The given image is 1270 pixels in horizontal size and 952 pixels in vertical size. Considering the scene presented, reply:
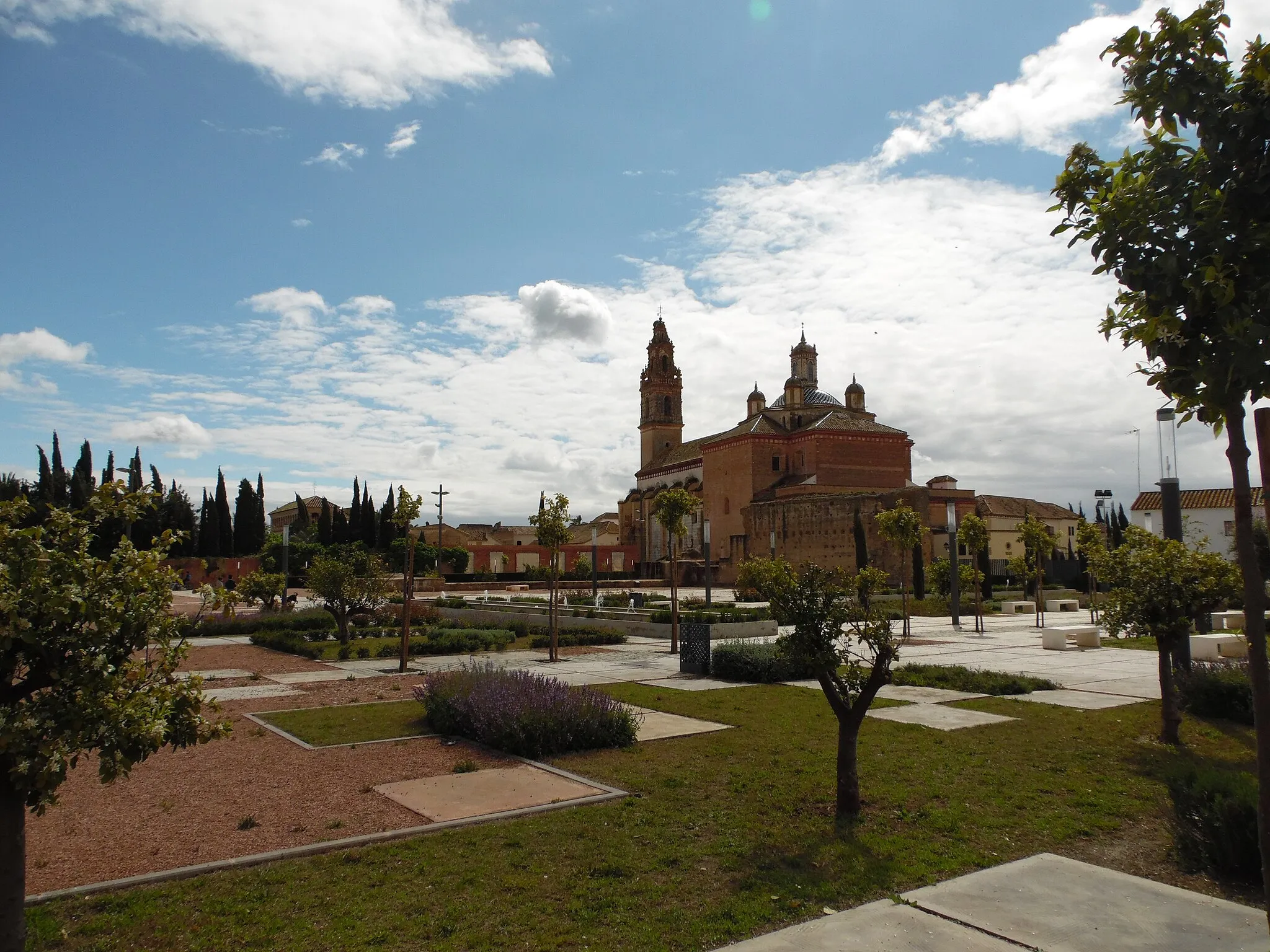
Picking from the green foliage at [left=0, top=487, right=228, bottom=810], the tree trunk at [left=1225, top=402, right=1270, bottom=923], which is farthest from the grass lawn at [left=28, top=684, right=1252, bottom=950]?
the tree trunk at [left=1225, top=402, right=1270, bottom=923]

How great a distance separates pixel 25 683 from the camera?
11.0ft

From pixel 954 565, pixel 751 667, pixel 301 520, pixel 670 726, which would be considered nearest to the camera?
pixel 670 726

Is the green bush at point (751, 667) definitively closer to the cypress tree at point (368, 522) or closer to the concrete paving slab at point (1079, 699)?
the concrete paving slab at point (1079, 699)

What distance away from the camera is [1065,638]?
17.2 metres

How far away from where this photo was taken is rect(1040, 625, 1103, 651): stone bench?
17.0 meters

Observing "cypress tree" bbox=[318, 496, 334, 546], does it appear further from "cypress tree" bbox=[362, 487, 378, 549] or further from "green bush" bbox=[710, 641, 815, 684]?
"green bush" bbox=[710, 641, 815, 684]

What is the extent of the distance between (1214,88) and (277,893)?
5478 mm

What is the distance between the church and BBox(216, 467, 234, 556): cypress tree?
2998cm

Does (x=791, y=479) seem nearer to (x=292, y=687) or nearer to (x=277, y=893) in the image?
(x=292, y=687)

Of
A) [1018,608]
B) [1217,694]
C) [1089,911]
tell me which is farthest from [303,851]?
[1018,608]

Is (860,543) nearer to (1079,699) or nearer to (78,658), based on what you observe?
(1079,699)

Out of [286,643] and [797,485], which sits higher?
[797,485]

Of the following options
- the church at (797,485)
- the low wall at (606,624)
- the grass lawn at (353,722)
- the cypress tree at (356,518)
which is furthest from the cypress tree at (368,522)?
the grass lawn at (353,722)

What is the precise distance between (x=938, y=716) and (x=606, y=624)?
14.7 meters
